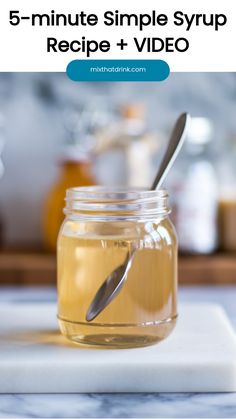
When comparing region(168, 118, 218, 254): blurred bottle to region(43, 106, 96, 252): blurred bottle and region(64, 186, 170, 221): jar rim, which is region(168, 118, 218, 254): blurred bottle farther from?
region(64, 186, 170, 221): jar rim

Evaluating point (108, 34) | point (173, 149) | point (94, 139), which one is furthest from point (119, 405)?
point (94, 139)

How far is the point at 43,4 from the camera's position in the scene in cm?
115

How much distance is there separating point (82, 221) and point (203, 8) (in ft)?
1.54

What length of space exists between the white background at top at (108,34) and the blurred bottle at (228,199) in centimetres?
35

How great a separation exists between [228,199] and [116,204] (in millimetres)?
731

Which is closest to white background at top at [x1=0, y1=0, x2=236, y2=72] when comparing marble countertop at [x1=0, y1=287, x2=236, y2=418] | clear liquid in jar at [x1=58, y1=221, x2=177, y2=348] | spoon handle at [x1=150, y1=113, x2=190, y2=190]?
spoon handle at [x1=150, y1=113, x2=190, y2=190]

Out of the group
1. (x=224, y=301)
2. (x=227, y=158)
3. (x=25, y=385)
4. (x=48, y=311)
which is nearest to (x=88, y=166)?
(x=227, y=158)

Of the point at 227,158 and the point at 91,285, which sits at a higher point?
the point at 227,158

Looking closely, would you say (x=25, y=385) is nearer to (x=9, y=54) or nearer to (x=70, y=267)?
(x=70, y=267)

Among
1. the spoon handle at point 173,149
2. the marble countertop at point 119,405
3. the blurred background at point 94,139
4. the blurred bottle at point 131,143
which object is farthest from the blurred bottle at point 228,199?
the marble countertop at point 119,405

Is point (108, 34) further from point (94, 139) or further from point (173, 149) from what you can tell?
point (94, 139)

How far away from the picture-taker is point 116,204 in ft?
2.69

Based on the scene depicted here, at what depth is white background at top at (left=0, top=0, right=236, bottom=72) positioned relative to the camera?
113cm

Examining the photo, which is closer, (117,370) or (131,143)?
(117,370)
